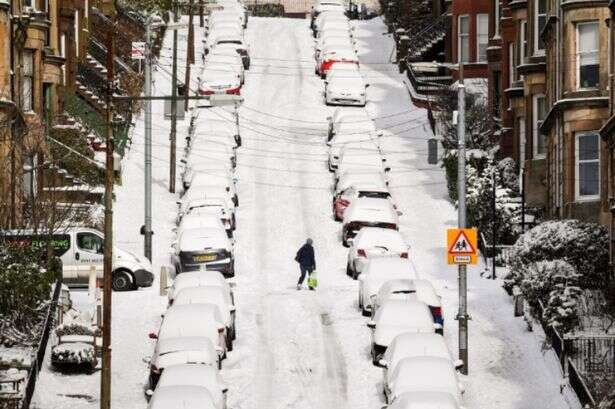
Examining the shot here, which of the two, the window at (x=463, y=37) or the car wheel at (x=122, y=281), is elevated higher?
the window at (x=463, y=37)

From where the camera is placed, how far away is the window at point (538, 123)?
63938mm

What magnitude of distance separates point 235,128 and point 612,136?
2919 centimetres

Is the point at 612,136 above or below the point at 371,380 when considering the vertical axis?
above

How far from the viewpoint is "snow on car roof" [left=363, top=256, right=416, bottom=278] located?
1902 inches

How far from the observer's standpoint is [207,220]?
181 feet

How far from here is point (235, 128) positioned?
247 ft

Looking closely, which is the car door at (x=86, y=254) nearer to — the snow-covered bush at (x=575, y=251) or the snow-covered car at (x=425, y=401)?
the snow-covered bush at (x=575, y=251)

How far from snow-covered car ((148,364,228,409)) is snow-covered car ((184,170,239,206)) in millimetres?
24588

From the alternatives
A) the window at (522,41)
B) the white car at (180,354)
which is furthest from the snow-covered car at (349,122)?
the white car at (180,354)

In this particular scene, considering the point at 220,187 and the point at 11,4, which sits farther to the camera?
the point at 220,187

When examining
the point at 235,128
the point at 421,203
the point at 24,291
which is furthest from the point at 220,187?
the point at 24,291

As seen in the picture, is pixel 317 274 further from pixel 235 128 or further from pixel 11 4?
pixel 235 128

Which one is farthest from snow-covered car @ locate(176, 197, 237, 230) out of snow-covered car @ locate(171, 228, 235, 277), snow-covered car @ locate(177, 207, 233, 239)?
snow-covered car @ locate(171, 228, 235, 277)

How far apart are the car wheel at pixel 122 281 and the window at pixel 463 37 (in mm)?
34452
